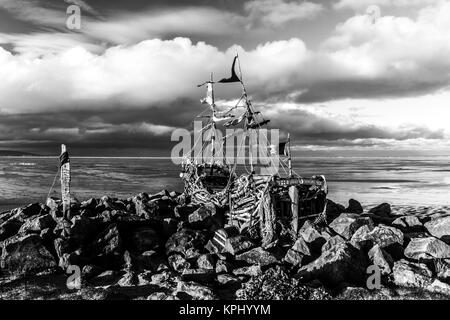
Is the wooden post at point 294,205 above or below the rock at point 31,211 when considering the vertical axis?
above

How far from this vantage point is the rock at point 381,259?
14078 millimetres

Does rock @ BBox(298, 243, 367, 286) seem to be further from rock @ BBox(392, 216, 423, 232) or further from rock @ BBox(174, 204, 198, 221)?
rock @ BBox(174, 204, 198, 221)

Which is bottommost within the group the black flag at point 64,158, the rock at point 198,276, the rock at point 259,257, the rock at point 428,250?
the rock at point 198,276

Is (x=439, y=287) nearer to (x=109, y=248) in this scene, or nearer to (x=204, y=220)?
(x=204, y=220)

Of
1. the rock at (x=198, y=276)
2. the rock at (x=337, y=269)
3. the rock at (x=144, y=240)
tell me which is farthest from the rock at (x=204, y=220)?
the rock at (x=337, y=269)

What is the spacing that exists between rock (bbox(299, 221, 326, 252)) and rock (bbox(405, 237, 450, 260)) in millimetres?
3582

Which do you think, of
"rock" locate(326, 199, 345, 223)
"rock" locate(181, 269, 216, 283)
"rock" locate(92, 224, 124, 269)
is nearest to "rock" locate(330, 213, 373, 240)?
"rock" locate(326, 199, 345, 223)

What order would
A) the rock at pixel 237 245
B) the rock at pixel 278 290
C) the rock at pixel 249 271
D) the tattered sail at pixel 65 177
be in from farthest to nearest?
the tattered sail at pixel 65 177, the rock at pixel 237 245, the rock at pixel 249 271, the rock at pixel 278 290

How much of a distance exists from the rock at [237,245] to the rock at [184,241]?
141cm

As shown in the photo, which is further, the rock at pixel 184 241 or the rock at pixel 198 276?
the rock at pixel 184 241

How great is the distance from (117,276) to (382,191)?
40.2 metres

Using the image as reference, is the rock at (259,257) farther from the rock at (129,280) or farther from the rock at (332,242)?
the rock at (129,280)

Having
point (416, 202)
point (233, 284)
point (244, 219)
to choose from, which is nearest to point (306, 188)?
point (244, 219)

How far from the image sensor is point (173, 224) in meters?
19.6
